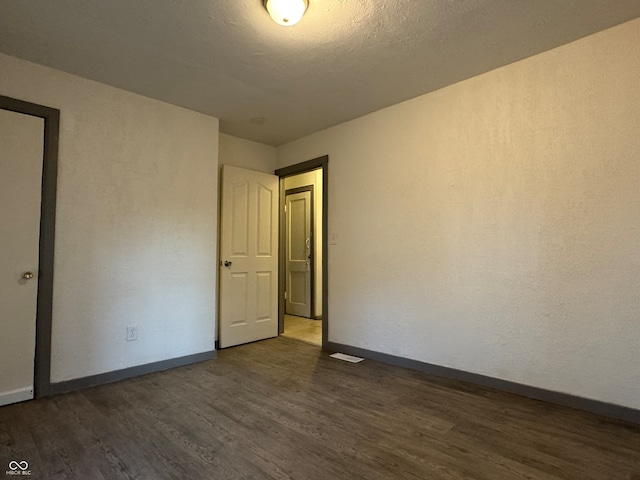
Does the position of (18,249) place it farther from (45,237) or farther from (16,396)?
(16,396)

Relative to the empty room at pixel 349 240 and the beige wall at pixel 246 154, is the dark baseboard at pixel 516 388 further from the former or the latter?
the beige wall at pixel 246 154

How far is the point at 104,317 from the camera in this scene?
275cm

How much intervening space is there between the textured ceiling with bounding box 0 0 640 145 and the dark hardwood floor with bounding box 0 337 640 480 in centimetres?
247

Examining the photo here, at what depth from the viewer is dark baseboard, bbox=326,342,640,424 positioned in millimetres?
2102

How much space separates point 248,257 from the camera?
402cm

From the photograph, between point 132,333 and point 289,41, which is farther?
point 132,333

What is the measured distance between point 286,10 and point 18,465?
107 inches

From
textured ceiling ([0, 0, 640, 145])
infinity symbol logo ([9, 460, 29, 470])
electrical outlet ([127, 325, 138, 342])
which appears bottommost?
infinity symbol logo ([9, 460, 29, 470])

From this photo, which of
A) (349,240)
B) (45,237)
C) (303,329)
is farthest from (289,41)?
(303,329)

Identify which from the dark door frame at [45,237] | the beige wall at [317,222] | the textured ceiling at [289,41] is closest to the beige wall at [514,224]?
the textured ceiling at [289,41]

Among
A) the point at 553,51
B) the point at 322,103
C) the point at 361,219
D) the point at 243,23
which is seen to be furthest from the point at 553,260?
the point at 243,23

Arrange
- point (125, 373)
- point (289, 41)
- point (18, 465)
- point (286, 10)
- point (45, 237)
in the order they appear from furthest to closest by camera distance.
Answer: point (125, 373)
point (45, 237)
point (289, 41)
point (286, 10)
point (18, 465)

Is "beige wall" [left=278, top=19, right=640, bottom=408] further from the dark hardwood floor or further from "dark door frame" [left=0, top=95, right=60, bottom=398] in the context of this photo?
"dark door frame" [left=0, top=95, right=60, bottom=398]

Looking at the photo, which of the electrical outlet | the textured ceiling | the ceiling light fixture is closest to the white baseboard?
the electrical outlet
